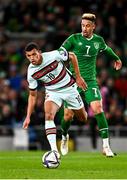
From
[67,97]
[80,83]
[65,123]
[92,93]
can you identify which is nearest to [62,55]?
[80,83]

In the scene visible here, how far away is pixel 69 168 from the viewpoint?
555 inches

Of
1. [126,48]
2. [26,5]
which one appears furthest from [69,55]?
[26,5]

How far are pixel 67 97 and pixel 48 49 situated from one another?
13.1m

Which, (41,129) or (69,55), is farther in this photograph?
(41,129)

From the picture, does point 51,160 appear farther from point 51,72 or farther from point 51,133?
point 51,72

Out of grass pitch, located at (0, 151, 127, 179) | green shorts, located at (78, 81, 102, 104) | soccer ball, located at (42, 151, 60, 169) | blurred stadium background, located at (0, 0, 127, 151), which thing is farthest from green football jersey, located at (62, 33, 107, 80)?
blurred stadium background, located at (0, 0, 127, 151)

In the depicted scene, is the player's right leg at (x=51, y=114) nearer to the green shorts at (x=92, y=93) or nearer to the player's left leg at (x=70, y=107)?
the player's left leg at (x=70, y=107)

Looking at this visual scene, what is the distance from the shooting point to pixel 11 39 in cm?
2908

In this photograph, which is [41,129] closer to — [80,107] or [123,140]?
[123,140]

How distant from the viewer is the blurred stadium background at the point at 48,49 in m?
24.5

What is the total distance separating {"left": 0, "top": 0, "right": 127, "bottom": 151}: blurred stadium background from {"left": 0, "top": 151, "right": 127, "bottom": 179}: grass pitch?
21.9 ft

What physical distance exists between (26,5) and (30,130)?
668 cm

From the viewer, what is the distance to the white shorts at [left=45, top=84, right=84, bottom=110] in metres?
14.8

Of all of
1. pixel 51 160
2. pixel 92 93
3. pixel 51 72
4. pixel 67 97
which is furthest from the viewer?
pixel 92 93
